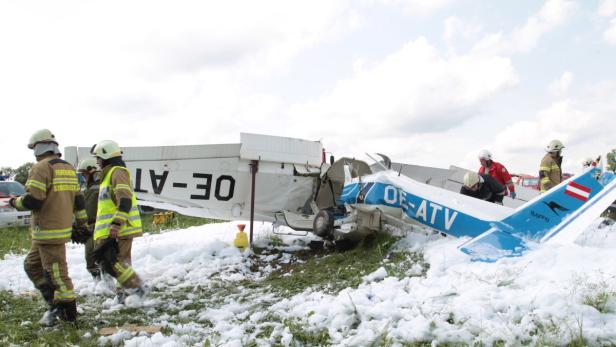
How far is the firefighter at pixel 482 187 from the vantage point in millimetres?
7520

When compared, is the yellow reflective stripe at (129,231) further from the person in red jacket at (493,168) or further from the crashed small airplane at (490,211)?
the person in red jacket at (493,168)

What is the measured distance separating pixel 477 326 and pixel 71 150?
7161 millimetres

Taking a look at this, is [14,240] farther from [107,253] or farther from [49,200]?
[49,200]

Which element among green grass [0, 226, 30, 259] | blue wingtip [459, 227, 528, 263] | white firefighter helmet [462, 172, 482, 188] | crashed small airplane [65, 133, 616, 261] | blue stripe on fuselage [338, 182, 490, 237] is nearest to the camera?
blue wingtip [459, 227, 528, 263]

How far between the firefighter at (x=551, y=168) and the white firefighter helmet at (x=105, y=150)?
7.05m

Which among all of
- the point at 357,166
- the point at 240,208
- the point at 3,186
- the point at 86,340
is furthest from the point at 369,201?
the point at 3,186

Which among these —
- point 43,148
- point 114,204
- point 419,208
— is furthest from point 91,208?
point 419,208

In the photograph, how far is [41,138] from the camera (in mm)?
4660

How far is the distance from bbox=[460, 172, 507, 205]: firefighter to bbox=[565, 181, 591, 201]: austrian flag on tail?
7.54 feet

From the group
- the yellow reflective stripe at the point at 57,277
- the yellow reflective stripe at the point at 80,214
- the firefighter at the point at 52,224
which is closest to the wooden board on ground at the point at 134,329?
the firefighter at the point at 52,224

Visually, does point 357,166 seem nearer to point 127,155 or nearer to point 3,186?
point 127,155

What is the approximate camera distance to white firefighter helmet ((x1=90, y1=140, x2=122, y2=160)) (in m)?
5.27

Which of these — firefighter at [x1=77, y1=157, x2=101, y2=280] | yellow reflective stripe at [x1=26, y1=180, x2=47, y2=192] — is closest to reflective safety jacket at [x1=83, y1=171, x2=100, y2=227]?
firefighter at [x1=77, y1=157, x2=101, y2=280]

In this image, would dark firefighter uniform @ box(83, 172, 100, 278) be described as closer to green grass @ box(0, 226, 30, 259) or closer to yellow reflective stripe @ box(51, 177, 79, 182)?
yellow reflective stripe @ box(51, 177, 79, 182)
